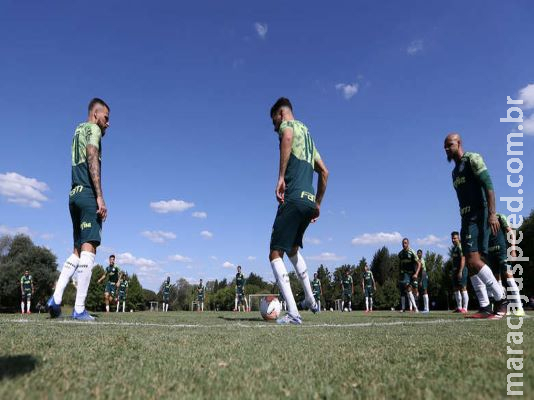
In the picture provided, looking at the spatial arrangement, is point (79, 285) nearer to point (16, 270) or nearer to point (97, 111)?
point (97, 111)

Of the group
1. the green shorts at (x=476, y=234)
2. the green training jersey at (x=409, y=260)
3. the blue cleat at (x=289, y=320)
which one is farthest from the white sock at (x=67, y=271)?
the green training jersey at (x=409, y=260)

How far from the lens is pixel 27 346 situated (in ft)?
8.96

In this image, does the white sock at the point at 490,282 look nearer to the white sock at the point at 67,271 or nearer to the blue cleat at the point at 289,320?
the blue cleat at the point at 289,320

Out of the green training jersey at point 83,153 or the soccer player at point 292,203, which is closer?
the soccer player at point 292,203

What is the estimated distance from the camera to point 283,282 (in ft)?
19.2

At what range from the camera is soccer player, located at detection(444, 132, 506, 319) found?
658cm

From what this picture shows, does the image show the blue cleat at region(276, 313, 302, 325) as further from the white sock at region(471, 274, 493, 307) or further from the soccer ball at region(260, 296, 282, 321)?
the white sock at region(471, 274, 493, 307)

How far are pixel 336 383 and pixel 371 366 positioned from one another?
43cm

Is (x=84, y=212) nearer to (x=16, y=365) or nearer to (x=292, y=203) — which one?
(x=292, y=203)

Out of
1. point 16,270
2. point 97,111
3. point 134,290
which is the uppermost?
point 97,111

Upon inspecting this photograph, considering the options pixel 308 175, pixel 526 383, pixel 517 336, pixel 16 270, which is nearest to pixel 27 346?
pixel 526 383

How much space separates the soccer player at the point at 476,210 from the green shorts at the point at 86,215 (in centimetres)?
570

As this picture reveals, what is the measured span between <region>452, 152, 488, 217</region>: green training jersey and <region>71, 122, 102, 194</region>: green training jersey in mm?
5811

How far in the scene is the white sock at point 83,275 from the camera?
6250 millimetres
